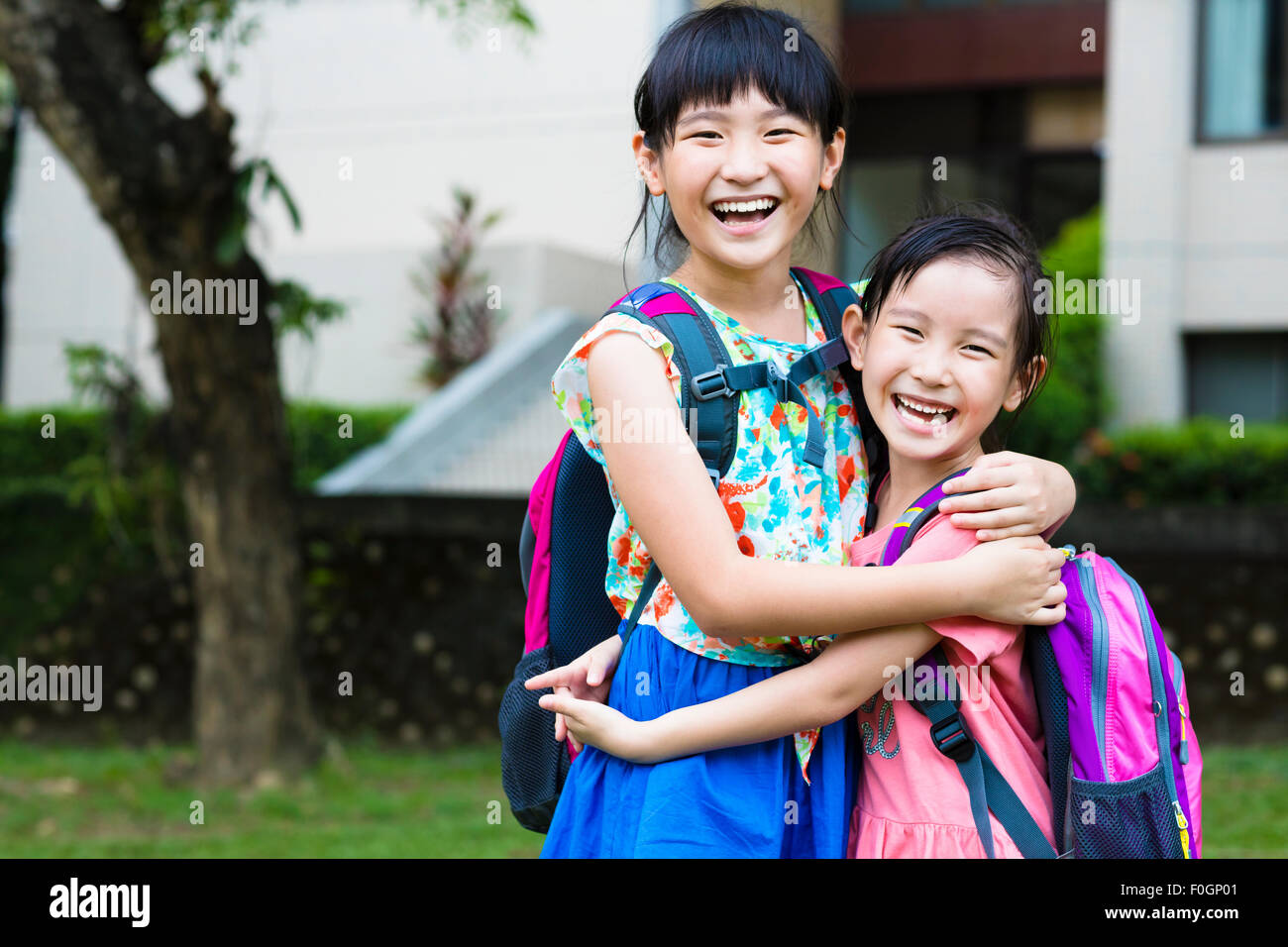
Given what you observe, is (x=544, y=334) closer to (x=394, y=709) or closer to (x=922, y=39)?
(x=394, y=709)

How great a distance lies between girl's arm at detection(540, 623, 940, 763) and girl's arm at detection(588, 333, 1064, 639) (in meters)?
0.04

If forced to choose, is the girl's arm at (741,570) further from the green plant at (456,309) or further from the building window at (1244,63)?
the green plant at (456,309)

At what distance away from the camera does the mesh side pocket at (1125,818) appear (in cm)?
161

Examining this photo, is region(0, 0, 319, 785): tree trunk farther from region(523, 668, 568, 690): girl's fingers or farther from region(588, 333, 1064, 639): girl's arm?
region(588, 333, 1064, 639): girl's arm

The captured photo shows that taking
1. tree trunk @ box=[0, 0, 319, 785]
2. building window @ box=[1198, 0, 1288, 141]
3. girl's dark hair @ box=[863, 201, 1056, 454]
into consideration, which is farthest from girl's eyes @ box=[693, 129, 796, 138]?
building window @ box=[1198, 0, 1288, 141]

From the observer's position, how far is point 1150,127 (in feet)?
31.8

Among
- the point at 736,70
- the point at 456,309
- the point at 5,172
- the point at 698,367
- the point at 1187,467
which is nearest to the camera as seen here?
the point at 698,367

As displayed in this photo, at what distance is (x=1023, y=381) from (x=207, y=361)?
472 centimetres

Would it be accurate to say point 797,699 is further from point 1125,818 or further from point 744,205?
point 744,205

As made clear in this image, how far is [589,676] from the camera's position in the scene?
182 centimetres

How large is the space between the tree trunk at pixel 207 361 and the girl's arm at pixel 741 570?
178 inches

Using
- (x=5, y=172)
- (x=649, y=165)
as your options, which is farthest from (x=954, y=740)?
(x=5, y=172)

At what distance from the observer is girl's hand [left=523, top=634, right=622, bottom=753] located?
6.00ft
